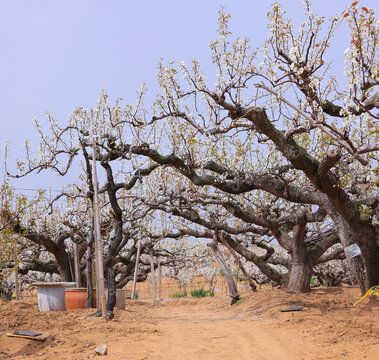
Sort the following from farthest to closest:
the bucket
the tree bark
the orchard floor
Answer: the tree bark < the bucket < the orchard floor

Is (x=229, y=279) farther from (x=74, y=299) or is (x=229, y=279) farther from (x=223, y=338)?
(x=223, y=338)

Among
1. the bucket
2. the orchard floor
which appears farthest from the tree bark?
the bucket

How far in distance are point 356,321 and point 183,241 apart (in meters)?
21.9

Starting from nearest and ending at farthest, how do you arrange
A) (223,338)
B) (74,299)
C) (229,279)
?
(223,338)
(74,299)
(229,279)

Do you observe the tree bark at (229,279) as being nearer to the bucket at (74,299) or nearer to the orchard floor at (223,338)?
the orchard floor at (223,338)

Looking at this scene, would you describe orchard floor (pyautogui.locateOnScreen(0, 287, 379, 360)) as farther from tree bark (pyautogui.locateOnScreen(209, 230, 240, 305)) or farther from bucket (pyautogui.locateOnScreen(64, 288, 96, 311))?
tree bark (pyautogui.locateOnScreen(209, 230, 240, 305))

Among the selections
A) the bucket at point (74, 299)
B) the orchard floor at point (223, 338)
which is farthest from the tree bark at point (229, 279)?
the bucket at point (74, 299)

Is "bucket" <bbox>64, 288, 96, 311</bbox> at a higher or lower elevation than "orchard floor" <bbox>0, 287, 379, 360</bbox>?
higher

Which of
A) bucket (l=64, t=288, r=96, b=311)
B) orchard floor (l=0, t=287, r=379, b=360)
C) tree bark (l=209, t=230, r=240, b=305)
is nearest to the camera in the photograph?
orchard floor (l=0, t=287, r=379, b=360)

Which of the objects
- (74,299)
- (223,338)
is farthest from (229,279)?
(223,338)

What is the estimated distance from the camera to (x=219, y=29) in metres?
8.83

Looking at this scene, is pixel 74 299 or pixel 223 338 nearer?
pixel 223 338

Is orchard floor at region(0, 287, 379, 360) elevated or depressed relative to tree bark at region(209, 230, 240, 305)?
depressed

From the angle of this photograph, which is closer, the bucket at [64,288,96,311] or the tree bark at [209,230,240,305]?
the bucket at [64,288,96,311]
